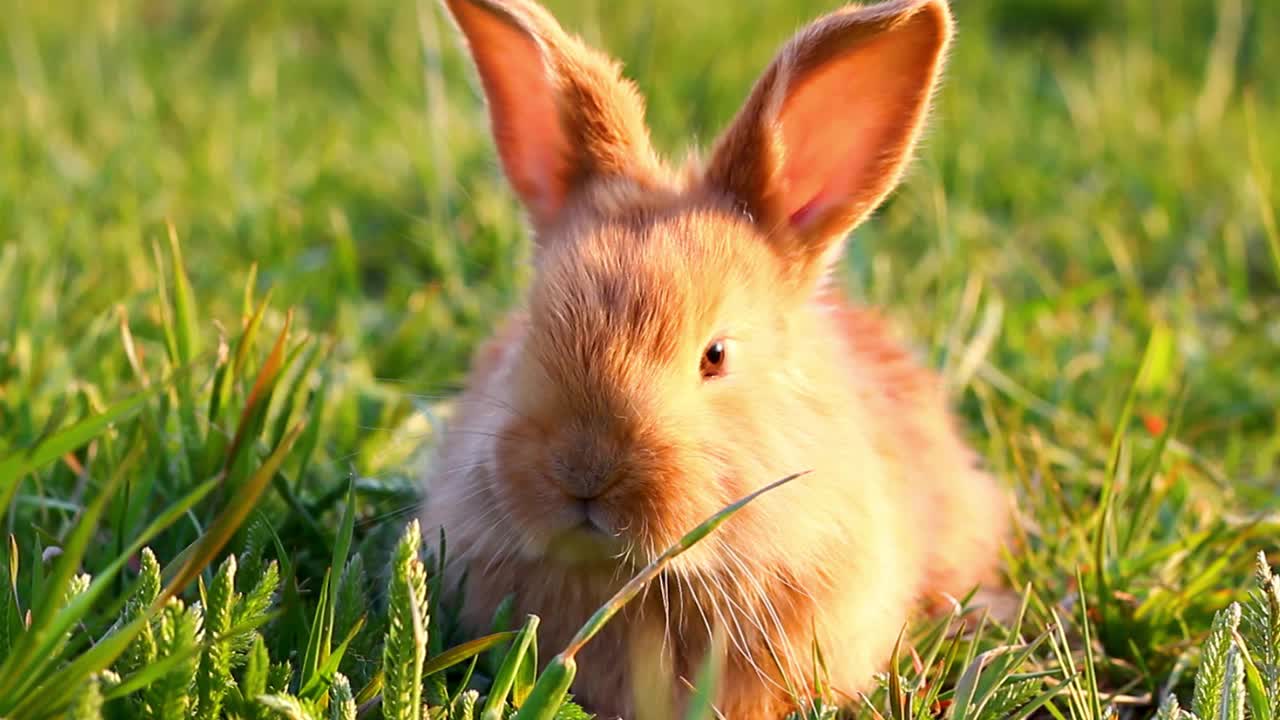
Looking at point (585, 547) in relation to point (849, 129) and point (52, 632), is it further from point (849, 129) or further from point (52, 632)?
point (849, 129)

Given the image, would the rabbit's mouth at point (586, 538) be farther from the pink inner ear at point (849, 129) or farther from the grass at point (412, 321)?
the pink inner ear at point (849, 129)

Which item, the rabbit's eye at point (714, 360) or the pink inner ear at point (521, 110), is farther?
the pink inner ear at point (521, 110)

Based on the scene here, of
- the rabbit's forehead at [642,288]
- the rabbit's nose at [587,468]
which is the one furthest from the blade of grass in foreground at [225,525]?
the rabbit's forehead at [642,288]

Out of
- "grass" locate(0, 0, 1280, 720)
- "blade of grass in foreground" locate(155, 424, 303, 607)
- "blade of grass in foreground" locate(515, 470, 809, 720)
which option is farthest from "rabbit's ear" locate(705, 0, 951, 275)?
"blade of grass in foreground" locate(155, 424, 303, 607)

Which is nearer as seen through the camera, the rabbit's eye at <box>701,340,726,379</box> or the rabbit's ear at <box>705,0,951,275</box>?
the rabbit's eye at <box>701,340,726,379</box>

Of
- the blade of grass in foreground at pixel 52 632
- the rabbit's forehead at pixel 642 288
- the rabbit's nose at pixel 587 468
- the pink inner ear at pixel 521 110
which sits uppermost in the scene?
the pink inner ear at pixel 521 110

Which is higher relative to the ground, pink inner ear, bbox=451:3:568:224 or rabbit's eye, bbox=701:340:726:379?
pink inner ear, bbox=451:3:568:224

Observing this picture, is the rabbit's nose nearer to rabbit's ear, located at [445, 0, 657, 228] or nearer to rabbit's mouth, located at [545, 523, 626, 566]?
rabbit's mouth, located at [545, 523, 626, 566]

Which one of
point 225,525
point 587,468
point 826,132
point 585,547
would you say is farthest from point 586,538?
point 826,132
